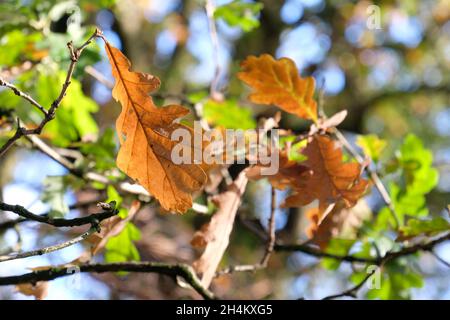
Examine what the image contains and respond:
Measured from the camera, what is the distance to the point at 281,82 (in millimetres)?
930

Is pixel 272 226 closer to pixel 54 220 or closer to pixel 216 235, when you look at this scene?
pixel 216 235

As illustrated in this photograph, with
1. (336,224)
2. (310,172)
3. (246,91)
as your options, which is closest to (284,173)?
(310,172)

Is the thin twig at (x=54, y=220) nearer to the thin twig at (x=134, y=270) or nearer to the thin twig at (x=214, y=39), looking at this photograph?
the thin twig at (x=134, y=270)

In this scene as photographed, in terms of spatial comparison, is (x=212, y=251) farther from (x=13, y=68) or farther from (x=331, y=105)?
(x=331, y=105)

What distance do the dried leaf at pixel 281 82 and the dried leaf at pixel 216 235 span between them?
13 centimetres

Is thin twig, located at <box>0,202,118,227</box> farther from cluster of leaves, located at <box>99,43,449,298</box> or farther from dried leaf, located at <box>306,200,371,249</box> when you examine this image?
dried leaf, located at <box>306,200,371,249</box>

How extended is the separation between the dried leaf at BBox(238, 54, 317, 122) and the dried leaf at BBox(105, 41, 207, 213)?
0.24 metres

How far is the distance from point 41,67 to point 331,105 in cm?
214

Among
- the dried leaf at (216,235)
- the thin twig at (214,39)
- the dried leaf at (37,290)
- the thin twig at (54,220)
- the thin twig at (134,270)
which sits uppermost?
the thin twig at (214,39)

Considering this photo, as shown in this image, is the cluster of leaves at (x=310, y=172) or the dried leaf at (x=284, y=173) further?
the dried leaf at (x=284, y=173)

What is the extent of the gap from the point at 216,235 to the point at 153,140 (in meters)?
0.22

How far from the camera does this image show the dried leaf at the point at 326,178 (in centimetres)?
86

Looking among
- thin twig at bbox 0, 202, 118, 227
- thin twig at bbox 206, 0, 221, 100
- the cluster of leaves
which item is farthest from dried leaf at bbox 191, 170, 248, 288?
thin twig at bbox 206, 0, 221, 100

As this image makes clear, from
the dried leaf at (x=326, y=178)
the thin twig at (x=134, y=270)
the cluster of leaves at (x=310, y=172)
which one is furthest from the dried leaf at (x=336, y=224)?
the thin twig at (x=134, y=270)
